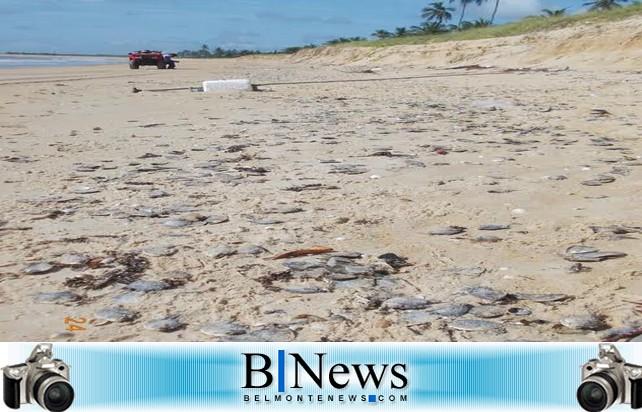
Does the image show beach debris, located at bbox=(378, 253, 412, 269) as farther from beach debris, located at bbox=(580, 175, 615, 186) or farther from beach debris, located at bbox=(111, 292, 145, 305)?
beach debris, located at bbox=(580, 175, 615, 186)

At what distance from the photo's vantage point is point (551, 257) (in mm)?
3838

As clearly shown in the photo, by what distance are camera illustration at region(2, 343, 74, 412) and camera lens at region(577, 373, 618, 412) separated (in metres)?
1.32

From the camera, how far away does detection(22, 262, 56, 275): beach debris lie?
11.9 feet

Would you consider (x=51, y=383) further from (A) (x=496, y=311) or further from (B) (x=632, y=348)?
(A) (x=496, y=311)

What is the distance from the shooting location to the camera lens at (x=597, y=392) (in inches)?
70.0

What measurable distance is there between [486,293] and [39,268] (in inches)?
88.0

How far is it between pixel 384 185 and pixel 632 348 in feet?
12.6

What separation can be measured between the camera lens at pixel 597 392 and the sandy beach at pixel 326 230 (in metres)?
0.92

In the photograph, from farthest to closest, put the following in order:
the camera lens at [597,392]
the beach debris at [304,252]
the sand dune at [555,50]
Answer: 1. the sand dune at [555,50]
2. the beach debris at [304,252]
3. the camera lens at [597,392]

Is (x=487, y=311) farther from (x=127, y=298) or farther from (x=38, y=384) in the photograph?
(x=38, y=384)

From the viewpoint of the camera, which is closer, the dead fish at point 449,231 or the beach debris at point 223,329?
the beach debris at point 223,329

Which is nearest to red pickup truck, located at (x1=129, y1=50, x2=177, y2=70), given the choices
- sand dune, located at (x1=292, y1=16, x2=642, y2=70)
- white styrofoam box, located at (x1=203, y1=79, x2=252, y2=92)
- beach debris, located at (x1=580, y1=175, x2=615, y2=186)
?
sand dune, located at (x1=292, y1=16, x2=642, y2=70)

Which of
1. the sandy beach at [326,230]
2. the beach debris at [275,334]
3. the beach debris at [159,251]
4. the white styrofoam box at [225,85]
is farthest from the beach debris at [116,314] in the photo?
the white styrofoam box at [225,85]

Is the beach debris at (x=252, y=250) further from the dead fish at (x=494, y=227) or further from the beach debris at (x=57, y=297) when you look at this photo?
the dead fish at (x=494, y=227)
